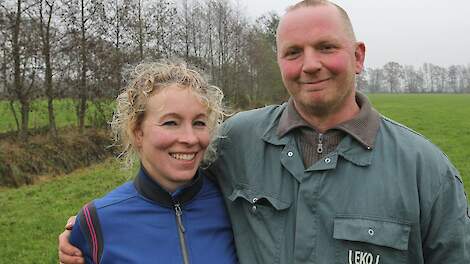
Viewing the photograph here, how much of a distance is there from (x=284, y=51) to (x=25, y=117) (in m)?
16.3

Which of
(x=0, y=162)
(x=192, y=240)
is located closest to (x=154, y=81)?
(x=192, y=240)

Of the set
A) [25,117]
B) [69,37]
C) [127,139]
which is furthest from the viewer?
[69,37]

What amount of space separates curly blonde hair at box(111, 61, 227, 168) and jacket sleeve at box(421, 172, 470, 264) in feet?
4.09

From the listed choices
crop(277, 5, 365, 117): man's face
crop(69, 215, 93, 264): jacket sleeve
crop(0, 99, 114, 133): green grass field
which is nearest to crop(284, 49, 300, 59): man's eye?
crop(277, 5, 365, 117): man's face

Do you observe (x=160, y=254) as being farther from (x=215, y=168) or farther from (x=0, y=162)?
(x=0, y=162)

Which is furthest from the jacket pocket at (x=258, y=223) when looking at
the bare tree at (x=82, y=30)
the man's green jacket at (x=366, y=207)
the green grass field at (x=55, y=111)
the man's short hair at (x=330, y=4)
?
the bare tree at (x=82, y=30)

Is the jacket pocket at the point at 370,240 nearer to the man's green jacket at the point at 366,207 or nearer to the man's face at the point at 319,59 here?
the man's green jacket at the point at 366,207

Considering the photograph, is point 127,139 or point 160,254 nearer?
point 160,254

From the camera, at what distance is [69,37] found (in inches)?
762

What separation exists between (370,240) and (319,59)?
91 cm

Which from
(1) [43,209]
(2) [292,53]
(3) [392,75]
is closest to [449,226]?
(2) [292,53]

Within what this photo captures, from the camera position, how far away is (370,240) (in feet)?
7.66

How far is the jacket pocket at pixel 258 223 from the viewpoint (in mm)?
2494

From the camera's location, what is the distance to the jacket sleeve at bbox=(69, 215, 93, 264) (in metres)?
2.69
